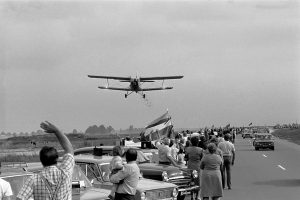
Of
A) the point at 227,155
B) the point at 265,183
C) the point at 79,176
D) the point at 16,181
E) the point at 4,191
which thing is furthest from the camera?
the point at 265,183

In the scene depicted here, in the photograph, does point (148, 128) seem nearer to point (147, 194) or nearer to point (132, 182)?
point (147, 194)

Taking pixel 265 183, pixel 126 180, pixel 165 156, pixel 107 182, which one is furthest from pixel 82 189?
pixel 265 183

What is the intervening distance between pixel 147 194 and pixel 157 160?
5.36 meters

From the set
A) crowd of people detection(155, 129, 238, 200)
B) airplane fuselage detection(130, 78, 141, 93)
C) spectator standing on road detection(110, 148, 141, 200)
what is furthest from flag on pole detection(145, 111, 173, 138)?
airplane fuselage detection(130, 78, 141, 93)

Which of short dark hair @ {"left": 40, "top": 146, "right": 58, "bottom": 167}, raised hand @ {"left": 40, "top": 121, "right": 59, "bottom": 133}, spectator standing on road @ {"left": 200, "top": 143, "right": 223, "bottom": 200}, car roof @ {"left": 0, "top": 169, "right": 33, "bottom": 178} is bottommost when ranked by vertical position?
spectator standing on road @ {"left": 200, "top": 143, "right": 223, "bottom": 200}

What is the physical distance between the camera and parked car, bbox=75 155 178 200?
908cm

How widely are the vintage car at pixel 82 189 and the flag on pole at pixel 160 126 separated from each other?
1486cm

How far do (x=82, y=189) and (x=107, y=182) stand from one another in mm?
1059

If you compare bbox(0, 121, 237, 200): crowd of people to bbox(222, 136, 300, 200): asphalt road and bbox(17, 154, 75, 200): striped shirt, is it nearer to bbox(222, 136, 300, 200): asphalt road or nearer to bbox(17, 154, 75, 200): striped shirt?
bbox(17, 154, 75, 200): striped shirt

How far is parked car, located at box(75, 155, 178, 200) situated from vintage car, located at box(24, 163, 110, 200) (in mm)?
546

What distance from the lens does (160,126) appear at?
2375 cm

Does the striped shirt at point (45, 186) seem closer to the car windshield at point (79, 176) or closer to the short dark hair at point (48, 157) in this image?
the short dark hair at point (48, 157)

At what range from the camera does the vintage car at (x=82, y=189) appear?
7557 mm

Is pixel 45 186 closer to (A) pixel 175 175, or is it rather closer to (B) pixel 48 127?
(B) pixel 48 127
